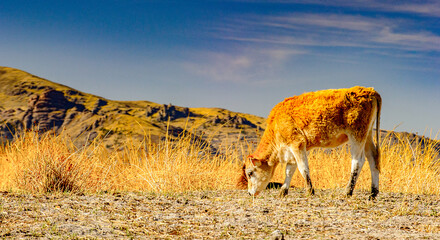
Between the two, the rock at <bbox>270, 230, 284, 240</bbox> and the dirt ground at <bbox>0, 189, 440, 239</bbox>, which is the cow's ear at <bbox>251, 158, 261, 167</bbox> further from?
the rock at <bbox>270, 230, 284, 240</bbox>

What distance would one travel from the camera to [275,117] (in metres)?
6.77

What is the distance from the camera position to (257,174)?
6.89 meters

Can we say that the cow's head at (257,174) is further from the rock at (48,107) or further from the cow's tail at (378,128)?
the rock at (48,107)

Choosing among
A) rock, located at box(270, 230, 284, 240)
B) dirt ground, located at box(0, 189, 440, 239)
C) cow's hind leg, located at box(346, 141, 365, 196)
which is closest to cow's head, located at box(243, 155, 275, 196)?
dirt ground, located at box(0, 189, 440, 239)

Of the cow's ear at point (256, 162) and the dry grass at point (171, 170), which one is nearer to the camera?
the cow's ear at point (256, 162)

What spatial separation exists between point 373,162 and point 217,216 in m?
3.12

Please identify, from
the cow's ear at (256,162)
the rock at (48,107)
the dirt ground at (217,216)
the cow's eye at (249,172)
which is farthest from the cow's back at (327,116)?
the rock at (48,107)

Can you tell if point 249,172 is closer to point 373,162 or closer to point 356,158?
point 356,158

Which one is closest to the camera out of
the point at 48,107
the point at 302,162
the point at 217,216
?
the point at 217,216

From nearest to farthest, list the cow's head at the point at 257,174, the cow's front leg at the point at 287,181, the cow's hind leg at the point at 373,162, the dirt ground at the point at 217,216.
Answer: the dirt ground at the point at 217,216 < the cow's hind leg at the point at 373,162 < the cow's front leg at the point at 287,181 < the cow's head at the point at 257,174

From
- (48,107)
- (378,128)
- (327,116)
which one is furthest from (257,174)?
(48,107)

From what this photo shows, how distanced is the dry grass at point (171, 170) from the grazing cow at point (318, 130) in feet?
5.46

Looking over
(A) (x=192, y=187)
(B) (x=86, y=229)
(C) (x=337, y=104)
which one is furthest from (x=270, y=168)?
(B) (x=86, y=229)

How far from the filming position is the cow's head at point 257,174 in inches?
271
